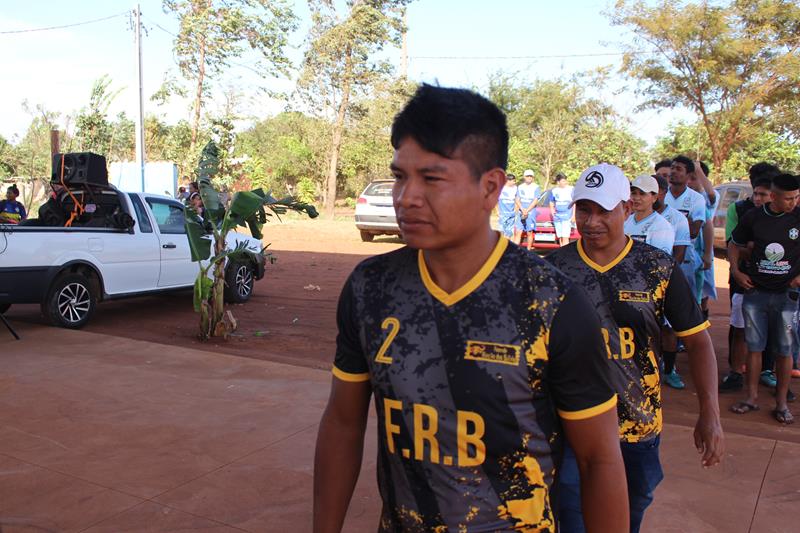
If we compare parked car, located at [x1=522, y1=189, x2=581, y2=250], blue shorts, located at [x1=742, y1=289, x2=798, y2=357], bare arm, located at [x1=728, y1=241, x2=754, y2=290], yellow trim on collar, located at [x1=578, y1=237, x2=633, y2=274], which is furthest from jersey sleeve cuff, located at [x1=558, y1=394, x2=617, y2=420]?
parked car, located at [x1=522, y1=189, x2=581, y2=250]

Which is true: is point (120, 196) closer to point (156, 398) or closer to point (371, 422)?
point (156, 398)

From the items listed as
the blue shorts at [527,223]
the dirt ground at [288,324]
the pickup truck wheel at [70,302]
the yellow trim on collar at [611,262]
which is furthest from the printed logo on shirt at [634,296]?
the blue shorts at [527,223]

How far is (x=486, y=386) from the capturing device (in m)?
1.43

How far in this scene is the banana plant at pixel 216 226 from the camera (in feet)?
26.4

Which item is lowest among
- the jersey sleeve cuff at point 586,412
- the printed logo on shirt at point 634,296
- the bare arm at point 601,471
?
the bare arm at point 601,471

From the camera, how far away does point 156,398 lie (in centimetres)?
566

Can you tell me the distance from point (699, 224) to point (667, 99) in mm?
20607

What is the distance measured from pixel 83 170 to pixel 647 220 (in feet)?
25.0

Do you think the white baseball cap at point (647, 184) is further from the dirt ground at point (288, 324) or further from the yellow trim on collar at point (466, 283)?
the yellow trim on collar at point (466, 283)

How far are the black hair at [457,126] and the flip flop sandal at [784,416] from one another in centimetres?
492

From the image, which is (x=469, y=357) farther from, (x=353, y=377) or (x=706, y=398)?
(x=706, y=398)

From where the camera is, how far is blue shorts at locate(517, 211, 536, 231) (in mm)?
→ 14688

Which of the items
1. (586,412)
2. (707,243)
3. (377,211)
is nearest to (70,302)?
(707,243)

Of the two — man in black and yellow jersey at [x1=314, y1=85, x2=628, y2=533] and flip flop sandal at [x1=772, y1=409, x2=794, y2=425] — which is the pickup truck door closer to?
flip flop sandal at [x1=772, y1=409, x2=794, y2=425]
